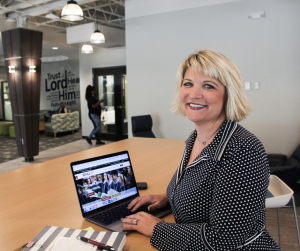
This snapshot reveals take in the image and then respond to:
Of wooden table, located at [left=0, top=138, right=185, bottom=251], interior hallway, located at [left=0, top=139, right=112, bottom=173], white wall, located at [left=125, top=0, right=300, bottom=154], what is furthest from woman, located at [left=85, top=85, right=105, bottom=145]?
wooden table, located at [left=0, top=138, right=185, bottom=251]

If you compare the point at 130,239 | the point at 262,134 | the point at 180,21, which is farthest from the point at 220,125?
the point at 180,21

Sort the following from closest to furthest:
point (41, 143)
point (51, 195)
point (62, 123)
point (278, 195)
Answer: point (51, 195) → point (278, 195) → point (41, 143) → point (62, 123)

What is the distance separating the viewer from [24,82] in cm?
598

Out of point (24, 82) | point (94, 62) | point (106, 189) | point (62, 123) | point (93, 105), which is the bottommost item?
point (62, 123)

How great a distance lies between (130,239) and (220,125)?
0.68m

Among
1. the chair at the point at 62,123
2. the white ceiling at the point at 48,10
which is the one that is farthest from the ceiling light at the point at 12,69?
the chair at the point at 62,123

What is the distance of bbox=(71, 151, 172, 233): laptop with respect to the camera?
135 cm

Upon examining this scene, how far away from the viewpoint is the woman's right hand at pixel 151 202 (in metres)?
1.45

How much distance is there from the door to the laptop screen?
23.1ft

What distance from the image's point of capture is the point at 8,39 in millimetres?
6023

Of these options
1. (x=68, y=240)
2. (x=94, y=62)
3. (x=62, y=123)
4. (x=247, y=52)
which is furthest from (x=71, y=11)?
(x=62, y=123)

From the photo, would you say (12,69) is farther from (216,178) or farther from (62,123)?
(216,178)

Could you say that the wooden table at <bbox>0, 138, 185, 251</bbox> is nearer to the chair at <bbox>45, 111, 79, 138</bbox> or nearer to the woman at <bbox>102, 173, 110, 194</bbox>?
the woman at <bbox>102, 173, 110, 194</bbox>

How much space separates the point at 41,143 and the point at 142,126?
4.76 metres
